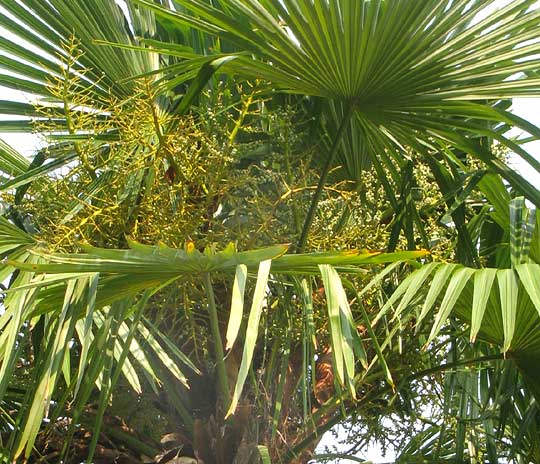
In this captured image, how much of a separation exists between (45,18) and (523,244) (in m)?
1.42

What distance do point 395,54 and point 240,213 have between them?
524 millimetres

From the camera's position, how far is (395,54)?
2268 mm

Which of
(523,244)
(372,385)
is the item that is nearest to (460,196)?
(523,244)

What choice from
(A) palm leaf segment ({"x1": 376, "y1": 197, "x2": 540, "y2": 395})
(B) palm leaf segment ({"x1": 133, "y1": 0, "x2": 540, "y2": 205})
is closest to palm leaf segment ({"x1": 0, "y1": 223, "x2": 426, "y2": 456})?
(A) palm leaf segment ({"x1": 376, "y1": 197, "x2": 540, "y2": 395})

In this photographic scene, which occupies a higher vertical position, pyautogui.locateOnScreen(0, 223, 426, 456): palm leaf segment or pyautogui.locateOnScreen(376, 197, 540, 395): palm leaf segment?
pyautogui.locateOnScreen(376, 197, 540, 395): palm leaf segment

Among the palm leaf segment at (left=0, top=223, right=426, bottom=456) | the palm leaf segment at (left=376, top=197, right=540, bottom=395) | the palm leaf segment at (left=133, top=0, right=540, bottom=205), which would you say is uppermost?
the palm leaf segment at (left=133, top=0, right=540, bottom=205)

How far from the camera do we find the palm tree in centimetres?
193

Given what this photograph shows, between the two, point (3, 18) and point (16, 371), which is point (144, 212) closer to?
point (16, 371)

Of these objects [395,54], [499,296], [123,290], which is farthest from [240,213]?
[499,296]

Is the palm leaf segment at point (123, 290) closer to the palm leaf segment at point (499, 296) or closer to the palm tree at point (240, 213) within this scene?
the palm tree at point (240, 213)

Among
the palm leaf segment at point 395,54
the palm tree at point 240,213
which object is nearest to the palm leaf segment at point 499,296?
the palm tree at point 240,213

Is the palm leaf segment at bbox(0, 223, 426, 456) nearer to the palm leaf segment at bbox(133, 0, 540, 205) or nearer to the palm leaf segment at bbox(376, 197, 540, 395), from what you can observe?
the palm leaf segment at bbox(376, 197, 540, 395)

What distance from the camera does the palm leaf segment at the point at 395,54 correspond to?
2182 mm

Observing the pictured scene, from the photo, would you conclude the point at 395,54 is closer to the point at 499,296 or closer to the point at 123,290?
the point at 499,296
